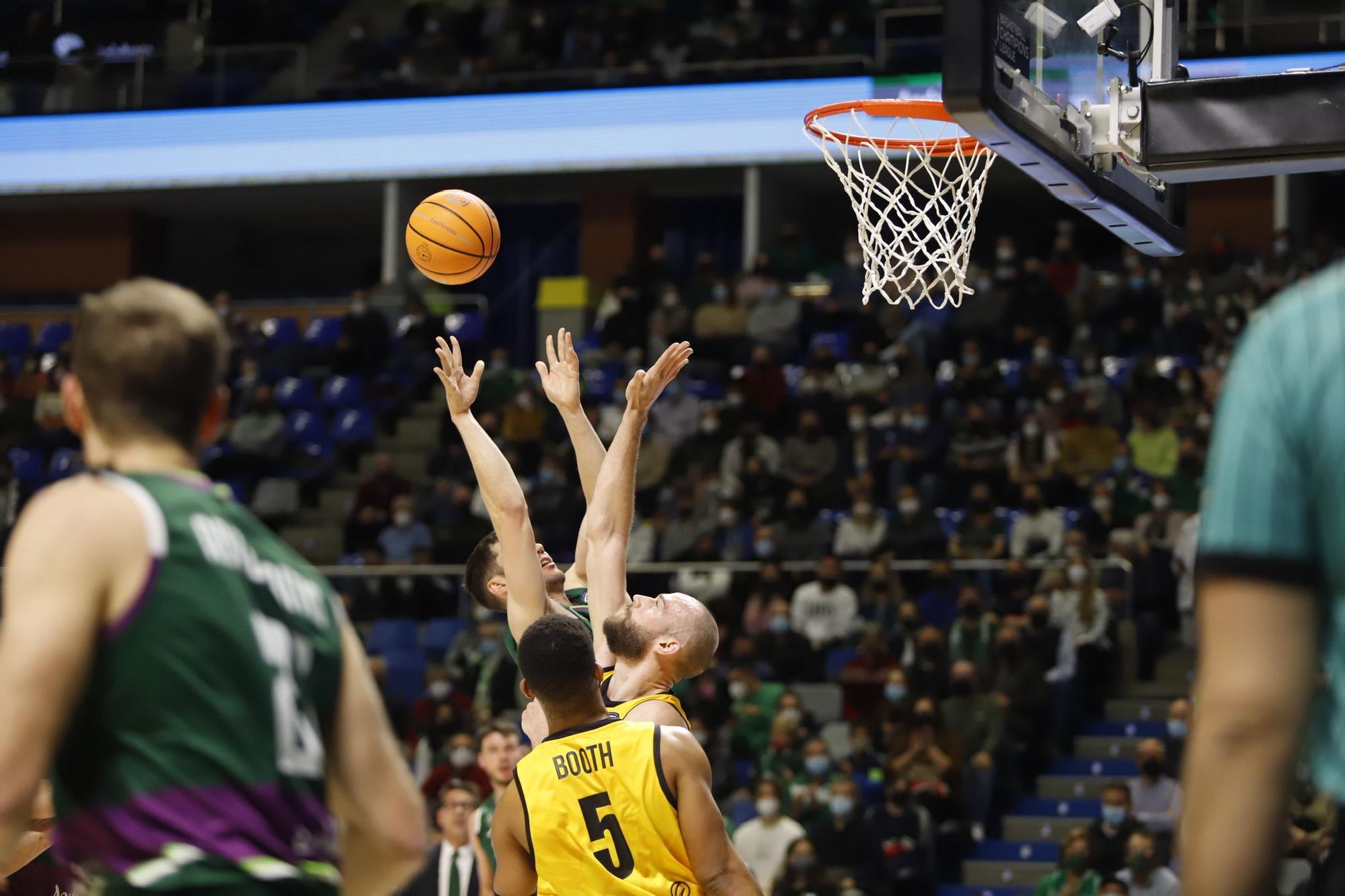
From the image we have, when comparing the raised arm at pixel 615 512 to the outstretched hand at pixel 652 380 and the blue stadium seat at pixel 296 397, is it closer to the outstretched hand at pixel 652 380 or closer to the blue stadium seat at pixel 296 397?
the outstretched hand at pixel 652 380

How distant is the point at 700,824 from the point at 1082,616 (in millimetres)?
8789

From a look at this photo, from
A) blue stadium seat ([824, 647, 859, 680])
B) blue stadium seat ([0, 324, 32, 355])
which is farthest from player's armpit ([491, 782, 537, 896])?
blue stadium seat ([0, 324, 32, 355])

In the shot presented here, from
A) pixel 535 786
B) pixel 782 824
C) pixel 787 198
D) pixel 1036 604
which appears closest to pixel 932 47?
pixel 787 198

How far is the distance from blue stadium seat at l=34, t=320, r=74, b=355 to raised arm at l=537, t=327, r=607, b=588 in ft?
51.7

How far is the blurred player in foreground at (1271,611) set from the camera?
1.82m

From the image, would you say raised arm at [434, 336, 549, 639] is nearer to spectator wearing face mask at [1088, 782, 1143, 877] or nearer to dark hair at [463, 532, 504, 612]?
dark hair at [463, 532, 504, 612]

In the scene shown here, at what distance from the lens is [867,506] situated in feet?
46.5

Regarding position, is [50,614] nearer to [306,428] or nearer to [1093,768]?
[1093,768]

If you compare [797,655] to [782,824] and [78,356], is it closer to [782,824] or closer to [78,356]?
[782,824]

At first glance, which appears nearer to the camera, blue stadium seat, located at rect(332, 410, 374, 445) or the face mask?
the face mask

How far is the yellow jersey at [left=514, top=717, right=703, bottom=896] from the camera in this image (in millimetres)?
4508

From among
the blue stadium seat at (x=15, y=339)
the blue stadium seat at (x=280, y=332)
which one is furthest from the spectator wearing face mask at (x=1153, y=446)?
the blue stadium seat at (x=15, y=339)

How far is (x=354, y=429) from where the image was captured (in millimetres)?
18453

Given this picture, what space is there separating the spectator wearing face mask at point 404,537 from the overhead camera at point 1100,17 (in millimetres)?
10412
